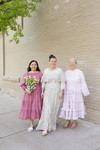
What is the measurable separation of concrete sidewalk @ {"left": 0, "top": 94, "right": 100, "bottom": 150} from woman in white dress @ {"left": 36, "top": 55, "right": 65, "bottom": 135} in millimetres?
280

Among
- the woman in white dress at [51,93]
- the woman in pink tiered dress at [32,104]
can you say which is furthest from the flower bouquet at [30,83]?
the woman in white dress at [51,93]

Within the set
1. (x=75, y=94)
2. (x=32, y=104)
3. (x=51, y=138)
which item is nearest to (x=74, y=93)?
(x=75, y=94)

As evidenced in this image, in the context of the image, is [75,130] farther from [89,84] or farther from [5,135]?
[5,135]

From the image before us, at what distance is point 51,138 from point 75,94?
117 centimetres

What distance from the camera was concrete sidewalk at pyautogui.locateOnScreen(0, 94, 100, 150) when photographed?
3258 mm

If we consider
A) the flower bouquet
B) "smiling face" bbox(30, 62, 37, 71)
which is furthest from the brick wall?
the flower bouquet

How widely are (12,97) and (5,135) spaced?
182 inches

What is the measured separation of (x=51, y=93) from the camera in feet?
13.0

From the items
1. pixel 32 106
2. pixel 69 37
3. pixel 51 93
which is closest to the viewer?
pixel 51 93

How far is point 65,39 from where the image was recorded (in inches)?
211

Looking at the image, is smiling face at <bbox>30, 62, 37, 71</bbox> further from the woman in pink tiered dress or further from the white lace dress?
the white lace dress

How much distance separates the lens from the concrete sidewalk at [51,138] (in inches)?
128

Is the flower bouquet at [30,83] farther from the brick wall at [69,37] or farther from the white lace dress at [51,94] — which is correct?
the brick wall at [69,37]

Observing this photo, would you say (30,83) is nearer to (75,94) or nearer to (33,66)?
(33,66)
